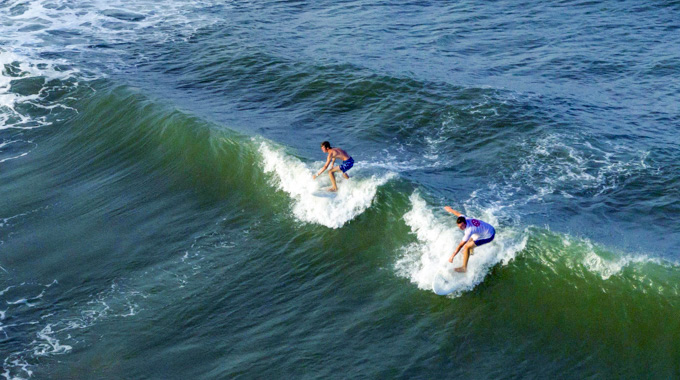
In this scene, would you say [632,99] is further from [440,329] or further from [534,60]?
[440,329]

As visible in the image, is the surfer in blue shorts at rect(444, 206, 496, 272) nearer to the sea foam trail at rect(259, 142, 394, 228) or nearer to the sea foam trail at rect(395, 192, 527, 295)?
the sea foam trail at rect(395, 192, 527, 295)

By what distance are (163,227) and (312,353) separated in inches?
273

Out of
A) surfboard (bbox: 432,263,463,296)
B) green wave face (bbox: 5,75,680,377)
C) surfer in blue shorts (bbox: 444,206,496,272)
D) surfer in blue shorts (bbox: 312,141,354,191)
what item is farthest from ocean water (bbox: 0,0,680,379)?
surfer in blue shorts (bbox: 444,206,496,272)

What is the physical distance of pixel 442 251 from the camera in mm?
15211

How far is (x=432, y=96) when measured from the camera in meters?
23.9

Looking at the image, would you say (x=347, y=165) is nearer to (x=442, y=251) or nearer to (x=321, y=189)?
(x=321, y=189)

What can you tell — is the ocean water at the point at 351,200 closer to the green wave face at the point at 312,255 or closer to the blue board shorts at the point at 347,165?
the green wave face at the point at 312,255

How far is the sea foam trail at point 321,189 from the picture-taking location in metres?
17.6

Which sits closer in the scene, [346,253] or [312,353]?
[312,353]

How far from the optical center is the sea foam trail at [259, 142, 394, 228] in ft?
57.6

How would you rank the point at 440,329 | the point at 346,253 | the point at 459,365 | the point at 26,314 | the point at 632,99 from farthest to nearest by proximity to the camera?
the point at 632,99
the point at 346,253
the point at 26,314
the point at 440,329
the point at 459,365

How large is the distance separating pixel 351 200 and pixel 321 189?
0.91 m

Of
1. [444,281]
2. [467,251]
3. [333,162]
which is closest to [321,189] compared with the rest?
[333,162]

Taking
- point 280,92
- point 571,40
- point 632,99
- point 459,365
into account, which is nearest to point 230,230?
point 459,365
